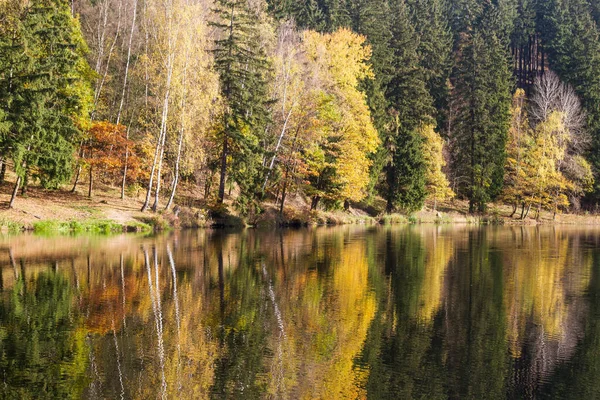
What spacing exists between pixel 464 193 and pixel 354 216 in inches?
864

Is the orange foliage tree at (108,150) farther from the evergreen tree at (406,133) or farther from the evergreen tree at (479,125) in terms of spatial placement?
the evergreen tree at (479,125)

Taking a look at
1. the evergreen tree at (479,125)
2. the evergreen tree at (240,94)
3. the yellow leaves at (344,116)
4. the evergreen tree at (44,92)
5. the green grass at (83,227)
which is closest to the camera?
the green grass at (83,227)

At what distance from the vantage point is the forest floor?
3475 cm

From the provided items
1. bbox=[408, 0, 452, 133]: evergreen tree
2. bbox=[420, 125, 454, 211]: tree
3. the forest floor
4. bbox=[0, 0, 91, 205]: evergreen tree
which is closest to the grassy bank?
the forest floor

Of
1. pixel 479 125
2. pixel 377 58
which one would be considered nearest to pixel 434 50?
pixel 479 125

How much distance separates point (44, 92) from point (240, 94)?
12.9 meters

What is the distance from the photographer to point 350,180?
168ft

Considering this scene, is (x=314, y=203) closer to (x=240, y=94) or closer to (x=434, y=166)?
(x=240, y=94)

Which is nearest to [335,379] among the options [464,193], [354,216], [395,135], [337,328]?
[337,328]

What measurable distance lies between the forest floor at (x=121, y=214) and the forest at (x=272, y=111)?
0.76 meters

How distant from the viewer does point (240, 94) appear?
43.3 m

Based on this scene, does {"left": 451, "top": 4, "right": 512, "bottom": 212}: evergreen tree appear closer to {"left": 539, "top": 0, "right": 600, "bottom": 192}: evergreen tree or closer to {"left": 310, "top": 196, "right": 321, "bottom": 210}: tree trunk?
{"left": 539, "top": 0, "right": 600, "bottom": 192}: evergreen tree

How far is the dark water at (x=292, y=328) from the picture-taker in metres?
9.07

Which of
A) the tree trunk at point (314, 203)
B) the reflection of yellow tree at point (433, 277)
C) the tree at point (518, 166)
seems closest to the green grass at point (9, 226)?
the reflection of yellow tree at point (433, 277)
